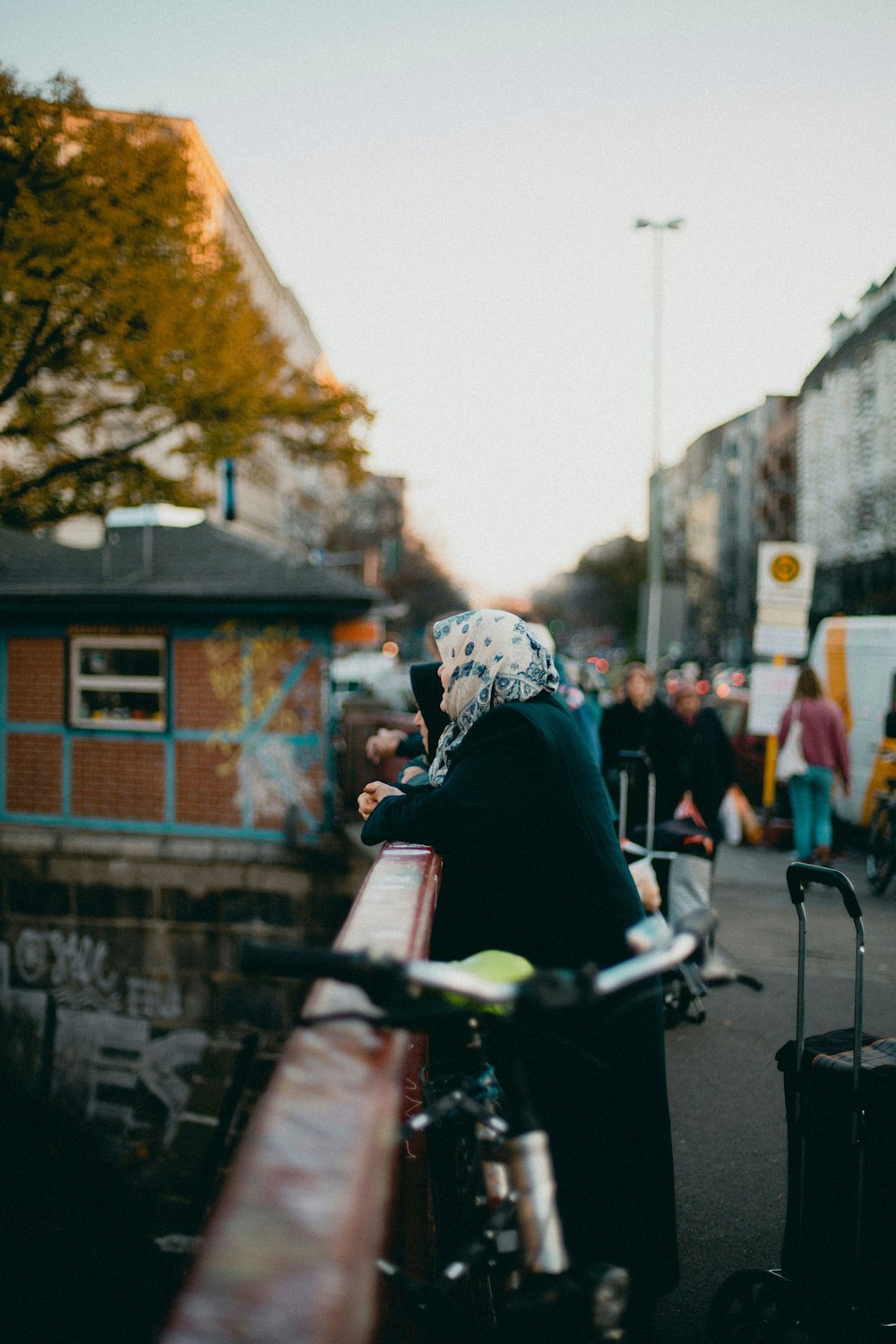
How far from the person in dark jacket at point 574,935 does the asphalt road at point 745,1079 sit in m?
1.09

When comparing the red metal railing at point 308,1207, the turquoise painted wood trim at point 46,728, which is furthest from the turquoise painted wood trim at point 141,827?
the red metal railing at point 308,1207

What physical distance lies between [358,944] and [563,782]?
58cm

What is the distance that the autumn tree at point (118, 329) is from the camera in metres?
10.8

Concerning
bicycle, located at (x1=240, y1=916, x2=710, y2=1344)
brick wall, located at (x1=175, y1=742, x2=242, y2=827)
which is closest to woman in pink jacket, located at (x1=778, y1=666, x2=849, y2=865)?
brick wall, located at (x1=175, y1=742, x2=242, y2=827)

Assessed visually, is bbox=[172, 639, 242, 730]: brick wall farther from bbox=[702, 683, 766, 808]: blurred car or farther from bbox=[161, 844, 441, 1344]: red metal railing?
bbox=[161, 844, 441, 1344]: red metal railing

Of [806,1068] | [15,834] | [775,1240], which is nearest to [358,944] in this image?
[806,1068]

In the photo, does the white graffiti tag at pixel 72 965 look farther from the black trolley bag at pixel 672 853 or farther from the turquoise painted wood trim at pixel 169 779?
the black trolley bag at pixel 672 853

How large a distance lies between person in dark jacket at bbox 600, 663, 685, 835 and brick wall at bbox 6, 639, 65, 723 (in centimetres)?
1035

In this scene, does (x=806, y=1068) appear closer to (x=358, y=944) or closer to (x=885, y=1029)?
(x=358, y=944)

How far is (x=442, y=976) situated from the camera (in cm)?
153

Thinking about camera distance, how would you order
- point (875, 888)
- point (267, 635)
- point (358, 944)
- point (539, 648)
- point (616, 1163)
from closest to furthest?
1. point (358, 944)
2. point (616, 1163)
3. point (539, 648)
4. point (875, 888)
5. point (267, 635)

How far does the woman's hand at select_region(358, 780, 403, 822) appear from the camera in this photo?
8.71 ft

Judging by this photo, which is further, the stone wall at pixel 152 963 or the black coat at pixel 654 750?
the stone wall at pixel 152 963

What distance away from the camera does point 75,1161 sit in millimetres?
13539
